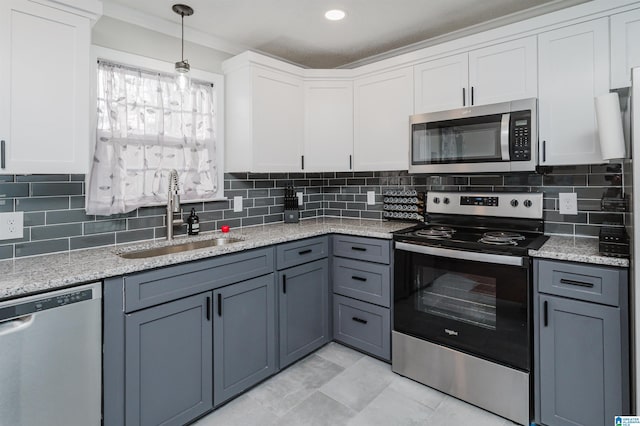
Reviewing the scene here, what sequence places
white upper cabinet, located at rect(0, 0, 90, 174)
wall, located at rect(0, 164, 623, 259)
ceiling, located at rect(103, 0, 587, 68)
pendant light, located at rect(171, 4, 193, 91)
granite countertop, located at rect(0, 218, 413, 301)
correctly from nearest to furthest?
1. granite countertop, located at rect(0, 218, 413, 301)
2. white upper cabinet, located at rect(0, 0, 90, 174)
3. wall, located at rect(0, 164, 623, 259)
4. pendant light, located at rect(171, 4, 193, 91)
5. ceiling, located at rect(103, 0, 587, 68)

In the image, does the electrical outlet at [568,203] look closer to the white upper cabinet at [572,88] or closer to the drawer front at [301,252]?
the white upper cabinet at [572,88]

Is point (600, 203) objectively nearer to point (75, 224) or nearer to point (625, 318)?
point (625, 318)

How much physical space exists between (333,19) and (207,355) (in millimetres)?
2313

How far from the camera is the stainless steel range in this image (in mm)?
1937

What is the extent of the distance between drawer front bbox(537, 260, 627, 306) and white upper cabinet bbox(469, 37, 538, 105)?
106 centimetres

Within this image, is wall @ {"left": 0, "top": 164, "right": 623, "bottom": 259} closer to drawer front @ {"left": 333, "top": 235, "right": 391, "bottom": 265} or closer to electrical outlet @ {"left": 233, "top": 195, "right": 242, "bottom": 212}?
electrical outlet @ {"left": 233, "top": 195, "right": 242, "bottom": 212}

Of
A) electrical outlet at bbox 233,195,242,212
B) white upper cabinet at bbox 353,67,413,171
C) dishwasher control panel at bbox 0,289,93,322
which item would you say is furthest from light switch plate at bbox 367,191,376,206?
dishwasher control panel at bbox 0,289,93,322

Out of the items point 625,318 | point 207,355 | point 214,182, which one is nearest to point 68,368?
point 207,355

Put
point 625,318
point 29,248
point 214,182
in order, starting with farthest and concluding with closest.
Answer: point 214,182 → point 29,248 → point 625,318

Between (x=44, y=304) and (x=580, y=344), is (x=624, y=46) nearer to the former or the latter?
(x=580, y=344)

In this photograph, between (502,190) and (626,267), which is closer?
(626,267)

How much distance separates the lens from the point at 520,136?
214 cm

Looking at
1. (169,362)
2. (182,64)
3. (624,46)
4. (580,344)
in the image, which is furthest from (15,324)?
(624,46)

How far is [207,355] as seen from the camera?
1977mm
